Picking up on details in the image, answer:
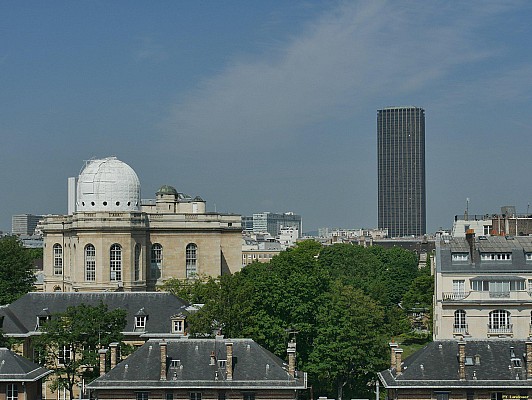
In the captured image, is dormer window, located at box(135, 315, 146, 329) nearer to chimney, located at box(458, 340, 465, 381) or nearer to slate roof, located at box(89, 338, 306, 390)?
slate roof, located at box(89, 338, 306, 390)

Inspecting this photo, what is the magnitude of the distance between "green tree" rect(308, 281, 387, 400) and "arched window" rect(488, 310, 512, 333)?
9.95 m

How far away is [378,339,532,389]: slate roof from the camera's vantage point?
6675 cm

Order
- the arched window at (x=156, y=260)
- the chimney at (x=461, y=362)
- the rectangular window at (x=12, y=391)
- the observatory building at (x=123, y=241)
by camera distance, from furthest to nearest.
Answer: the arched window at (x=156, y=260) → the observatory building at (x=123, y=241) → the rectangular window at (x=12, y=391) → the chimney at (x=461, y=362)

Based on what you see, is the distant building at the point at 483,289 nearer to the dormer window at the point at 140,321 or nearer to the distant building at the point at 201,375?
the dormer window at the point at 140,321

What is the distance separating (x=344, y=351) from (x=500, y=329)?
15.9 metres

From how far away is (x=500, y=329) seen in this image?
9000 cm

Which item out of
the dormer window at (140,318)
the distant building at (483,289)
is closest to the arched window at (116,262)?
the dormer window at (140,318)

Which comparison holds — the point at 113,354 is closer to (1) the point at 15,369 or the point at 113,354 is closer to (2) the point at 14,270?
(1) the point at 15,369

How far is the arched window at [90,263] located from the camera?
132875 millimetres

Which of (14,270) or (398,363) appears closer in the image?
(398,363)

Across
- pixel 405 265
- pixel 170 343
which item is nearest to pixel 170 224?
pixel 405 265

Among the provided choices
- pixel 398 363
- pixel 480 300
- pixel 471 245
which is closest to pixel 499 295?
pixel 480 300

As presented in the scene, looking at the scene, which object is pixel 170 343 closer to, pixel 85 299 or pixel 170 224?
pixel 85 299

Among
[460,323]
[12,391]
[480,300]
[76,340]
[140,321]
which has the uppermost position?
[480,300]
